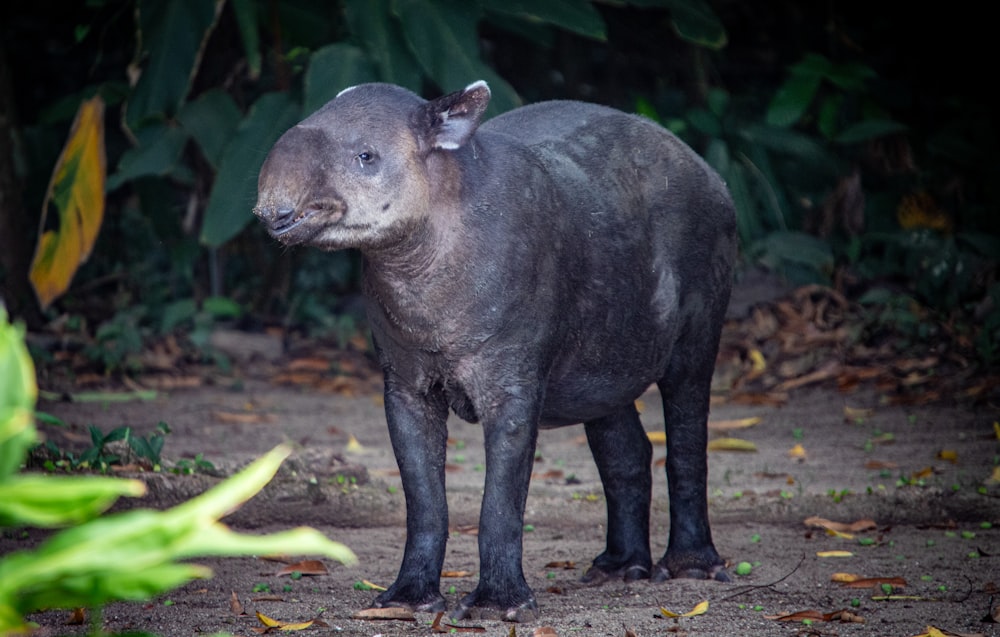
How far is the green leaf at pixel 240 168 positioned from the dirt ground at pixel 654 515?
45.4 inches

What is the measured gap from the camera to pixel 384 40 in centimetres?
829

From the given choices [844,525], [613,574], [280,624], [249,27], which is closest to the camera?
[280,624]

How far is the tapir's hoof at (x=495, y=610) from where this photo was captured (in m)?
4.24

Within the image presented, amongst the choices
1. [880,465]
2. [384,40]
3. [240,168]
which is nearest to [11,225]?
[240,168]

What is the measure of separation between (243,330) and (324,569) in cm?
528

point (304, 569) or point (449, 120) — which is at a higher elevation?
point (449, 120)

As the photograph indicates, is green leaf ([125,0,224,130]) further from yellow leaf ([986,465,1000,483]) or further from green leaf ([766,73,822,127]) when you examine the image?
yellow leaf ([986,465,1000,483])

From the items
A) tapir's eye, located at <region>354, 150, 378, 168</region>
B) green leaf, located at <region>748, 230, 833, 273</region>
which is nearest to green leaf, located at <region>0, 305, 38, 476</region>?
tapir's eye, located at <region>354, 150, 378, 168</region>

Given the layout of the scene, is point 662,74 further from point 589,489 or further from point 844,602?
point 844,602

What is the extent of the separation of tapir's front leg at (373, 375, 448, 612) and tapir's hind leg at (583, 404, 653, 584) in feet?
3.03

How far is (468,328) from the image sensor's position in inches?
169

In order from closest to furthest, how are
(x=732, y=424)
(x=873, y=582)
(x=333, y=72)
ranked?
1. (x=873, y=582)
2. (x=732, y=424)
3. (x=333, y=72)

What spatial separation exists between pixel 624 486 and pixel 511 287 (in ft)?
4.24

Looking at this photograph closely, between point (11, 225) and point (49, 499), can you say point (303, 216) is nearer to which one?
point (49, 499)
